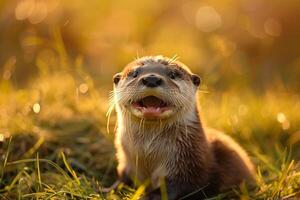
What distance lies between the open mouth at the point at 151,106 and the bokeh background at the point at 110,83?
45cm

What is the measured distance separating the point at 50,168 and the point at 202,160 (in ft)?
3.61

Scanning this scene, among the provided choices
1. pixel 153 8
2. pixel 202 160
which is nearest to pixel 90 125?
pixel 202 160

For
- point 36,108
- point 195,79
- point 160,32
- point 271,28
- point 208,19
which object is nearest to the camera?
point 195,79

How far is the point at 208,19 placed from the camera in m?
10.8

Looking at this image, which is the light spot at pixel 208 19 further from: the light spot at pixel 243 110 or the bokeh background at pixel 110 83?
the light spot at pixel 243 110

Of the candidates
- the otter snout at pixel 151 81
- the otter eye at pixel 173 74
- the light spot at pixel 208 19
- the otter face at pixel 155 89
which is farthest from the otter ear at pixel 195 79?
the light spot at pixel 208 19

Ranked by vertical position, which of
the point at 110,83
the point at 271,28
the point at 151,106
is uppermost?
the point at 151,106

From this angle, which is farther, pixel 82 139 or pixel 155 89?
pixel 82 139

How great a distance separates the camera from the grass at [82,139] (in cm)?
400

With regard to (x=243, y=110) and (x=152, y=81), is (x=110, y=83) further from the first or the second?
(x=152, y=81)

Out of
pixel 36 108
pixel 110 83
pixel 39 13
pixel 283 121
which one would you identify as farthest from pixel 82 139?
pixel 39 13

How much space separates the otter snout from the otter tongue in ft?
0.53

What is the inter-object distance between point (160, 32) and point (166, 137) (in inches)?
278

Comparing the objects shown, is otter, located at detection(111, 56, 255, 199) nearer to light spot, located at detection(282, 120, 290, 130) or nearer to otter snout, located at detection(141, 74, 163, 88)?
otter snout, located at detection(141, 74, 163, 88)
